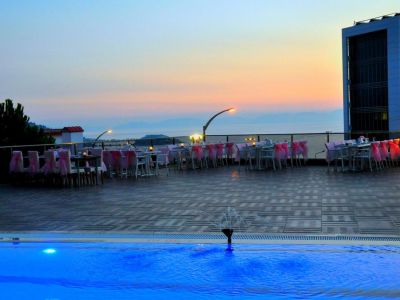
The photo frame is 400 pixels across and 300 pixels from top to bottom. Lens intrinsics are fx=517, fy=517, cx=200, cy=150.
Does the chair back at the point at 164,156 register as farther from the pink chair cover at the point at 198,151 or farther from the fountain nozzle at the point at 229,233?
the fountain nozzle at the point at 229,233

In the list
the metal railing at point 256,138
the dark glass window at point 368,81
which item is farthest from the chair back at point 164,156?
the dark glass window at point 368,81

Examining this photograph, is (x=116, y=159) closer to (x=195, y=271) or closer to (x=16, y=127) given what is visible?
(x=16, y=127)

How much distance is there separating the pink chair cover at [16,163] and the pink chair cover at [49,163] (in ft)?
2.71

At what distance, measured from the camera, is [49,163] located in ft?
35.2

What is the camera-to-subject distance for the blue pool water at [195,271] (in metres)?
4.27

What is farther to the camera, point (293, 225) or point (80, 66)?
point (80, 66)

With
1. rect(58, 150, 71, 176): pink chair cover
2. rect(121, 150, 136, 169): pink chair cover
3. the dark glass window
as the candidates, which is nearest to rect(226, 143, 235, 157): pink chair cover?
rect(121, 150, 136, 169): pink chair cover

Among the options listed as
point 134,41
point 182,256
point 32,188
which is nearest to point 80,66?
point 134,41

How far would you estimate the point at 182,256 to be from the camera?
185 inches

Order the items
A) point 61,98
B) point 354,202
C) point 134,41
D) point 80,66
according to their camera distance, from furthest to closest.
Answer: point 61,98 < point 80,66 < point 134,41 < point 354,202

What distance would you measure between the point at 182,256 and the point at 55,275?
1.21 m

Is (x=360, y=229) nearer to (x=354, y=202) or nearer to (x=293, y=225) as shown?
(x=293, y=225)

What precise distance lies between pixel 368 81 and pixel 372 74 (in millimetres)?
1130

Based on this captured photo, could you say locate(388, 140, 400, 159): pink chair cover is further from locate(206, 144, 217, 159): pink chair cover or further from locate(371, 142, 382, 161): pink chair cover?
locate(206, 144, 217, 159): pink chair cover
